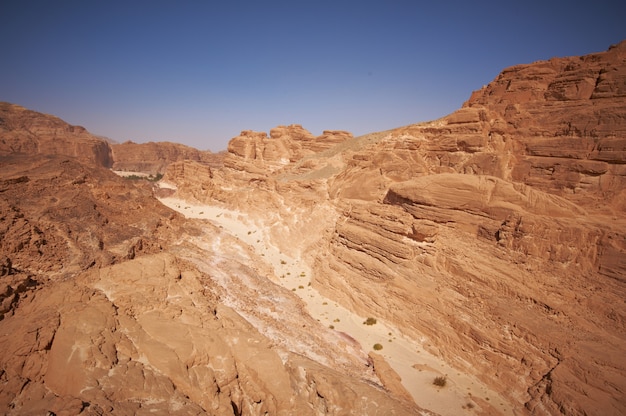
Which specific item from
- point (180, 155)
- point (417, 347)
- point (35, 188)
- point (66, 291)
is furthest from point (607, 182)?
point (180, 155)

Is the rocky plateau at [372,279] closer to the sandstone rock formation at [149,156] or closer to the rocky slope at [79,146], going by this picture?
the rocky slope at [79,146]

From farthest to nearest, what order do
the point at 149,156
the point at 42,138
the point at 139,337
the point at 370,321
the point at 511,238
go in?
the point at 149,156 → the point at 42,138 → the point at 370,321 → the point at 511,238 → the point at 139,337

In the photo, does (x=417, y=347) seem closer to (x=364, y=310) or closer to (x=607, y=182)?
(x=364, y=310)

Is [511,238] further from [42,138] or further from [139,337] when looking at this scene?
[42,138]

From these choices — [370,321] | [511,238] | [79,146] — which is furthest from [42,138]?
[511,238]

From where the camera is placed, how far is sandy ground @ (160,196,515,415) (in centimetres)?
1070

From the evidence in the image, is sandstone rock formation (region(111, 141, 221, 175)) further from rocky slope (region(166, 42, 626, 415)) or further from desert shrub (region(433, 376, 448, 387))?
desert shrub (region(433, 376, 448, 387))

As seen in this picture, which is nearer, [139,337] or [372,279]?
[139,337]

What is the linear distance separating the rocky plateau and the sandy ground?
0.15m

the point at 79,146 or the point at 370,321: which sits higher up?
the point at 79,146

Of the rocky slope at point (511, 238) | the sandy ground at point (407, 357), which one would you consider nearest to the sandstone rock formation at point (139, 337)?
the sandy ground at point (407, 357)

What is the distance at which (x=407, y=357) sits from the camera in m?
12.9

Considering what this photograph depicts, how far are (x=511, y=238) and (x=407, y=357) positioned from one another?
6.75 meters

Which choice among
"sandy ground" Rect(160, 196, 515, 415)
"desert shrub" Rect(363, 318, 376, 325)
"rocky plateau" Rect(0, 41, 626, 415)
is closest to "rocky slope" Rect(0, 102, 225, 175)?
"rocky plateau" Rect(0, 41, 626, 415)
